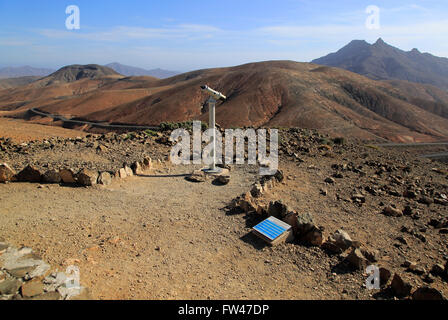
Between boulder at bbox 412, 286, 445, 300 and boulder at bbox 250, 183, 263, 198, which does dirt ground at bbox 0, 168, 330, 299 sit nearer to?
boulder at bbox 250, 183, 263, 198

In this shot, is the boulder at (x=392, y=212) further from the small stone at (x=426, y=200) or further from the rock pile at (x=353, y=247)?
the small stone at (x=426, y=200)

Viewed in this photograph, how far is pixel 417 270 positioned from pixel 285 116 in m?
46.0

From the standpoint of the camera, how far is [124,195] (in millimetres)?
8781

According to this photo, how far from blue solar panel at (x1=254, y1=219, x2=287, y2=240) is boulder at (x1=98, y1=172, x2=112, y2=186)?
5294mm

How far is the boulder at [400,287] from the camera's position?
4.80 meters

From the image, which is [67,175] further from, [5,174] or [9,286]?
[9,286]

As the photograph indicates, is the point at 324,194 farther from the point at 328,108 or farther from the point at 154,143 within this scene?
the point at 328,108

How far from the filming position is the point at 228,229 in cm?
710

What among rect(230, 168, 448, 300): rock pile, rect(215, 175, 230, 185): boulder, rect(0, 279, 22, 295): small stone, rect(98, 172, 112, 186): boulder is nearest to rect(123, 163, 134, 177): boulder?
rect(98, 172, 112, 186): boulder

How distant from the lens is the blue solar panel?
6.38 m

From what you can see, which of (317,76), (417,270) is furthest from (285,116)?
(417,270)

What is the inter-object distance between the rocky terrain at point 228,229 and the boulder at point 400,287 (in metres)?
0.02

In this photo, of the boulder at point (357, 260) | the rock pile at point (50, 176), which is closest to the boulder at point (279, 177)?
the boulder at point (357, 260)

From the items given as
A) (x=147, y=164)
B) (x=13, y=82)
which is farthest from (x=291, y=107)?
(x=13, y=82)
